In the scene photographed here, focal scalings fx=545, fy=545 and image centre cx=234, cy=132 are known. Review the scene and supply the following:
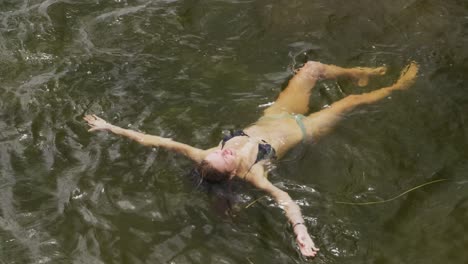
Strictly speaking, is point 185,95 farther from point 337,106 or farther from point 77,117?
point 337,106

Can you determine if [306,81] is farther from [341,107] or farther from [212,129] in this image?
[212,129]

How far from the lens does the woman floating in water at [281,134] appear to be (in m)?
5.60

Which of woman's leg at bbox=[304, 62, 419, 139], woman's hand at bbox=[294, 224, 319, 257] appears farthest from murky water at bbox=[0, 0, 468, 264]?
woman's hand at bbox=[294, 224, 319, 257]

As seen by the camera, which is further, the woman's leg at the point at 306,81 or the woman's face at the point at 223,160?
the woman's leg at the point at 306,81

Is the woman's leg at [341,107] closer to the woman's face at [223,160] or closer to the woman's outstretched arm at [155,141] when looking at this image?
the woman's face at [223,160]

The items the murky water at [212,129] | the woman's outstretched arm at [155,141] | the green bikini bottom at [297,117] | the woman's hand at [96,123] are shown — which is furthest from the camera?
the green bikini bottom at [297,117]

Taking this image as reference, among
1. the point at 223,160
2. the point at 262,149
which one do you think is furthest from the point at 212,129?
the point at 223,160

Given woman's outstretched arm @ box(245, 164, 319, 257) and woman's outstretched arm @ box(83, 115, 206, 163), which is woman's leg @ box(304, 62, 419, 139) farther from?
woman's outstretched arm @ box(83, 115, 206, 163)

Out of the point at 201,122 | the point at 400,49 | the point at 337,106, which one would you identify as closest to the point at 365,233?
the point at 337,106

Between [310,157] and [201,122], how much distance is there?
1452mm

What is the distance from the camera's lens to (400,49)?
26.5 feet

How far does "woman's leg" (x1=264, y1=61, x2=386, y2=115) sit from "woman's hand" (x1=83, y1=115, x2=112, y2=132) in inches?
79.1

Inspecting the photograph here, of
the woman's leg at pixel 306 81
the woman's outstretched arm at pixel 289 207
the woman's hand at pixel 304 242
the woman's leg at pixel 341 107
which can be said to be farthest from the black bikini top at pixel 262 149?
the woman's hand at pixel 304 242

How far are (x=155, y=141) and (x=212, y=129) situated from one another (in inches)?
34.4
